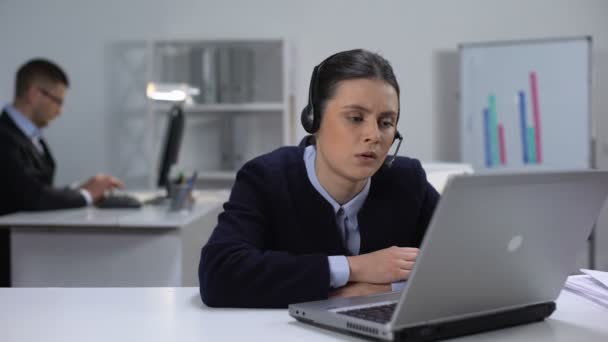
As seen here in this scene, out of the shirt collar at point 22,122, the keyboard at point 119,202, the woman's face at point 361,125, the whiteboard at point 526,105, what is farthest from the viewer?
the whiteboard at point 526,105

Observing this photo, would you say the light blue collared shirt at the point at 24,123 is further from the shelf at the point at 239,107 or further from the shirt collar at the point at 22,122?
the shelf at the point at 239,107

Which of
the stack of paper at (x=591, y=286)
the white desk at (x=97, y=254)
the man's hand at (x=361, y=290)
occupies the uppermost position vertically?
the man's hand at (x=361, y=290)

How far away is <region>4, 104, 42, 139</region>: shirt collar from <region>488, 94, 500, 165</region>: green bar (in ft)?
8.74

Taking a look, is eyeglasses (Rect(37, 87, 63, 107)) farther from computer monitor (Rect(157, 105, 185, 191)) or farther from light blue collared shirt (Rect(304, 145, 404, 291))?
light blue collared shirt (Rect(304, 145, 404, 291))

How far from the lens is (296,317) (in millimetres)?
1081

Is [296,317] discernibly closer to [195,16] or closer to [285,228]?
[285,228]

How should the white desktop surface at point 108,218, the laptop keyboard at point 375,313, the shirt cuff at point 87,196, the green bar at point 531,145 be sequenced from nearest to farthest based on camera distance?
the laptop keyboard at point 375,313 < the white desktop surface at point 108,218 < the shirt cuff at point 87,196 < the green bar at point 531,145

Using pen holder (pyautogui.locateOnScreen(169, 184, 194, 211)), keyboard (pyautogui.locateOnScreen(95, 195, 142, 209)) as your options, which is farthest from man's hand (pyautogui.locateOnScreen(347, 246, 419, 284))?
keyboard (pyautogui.locateOnScreen(95, 195, 142, 209))

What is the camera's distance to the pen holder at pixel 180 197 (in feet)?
9.82

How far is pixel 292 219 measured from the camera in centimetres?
148

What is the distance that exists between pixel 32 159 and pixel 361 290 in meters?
2.53

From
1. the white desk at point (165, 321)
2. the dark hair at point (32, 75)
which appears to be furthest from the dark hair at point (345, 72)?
the dark hair at point (32, 75)

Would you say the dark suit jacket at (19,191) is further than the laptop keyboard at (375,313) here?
Yes

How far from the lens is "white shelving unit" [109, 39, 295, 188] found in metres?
4.31
